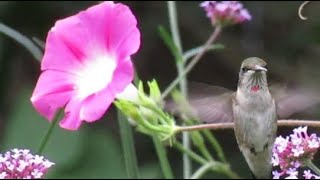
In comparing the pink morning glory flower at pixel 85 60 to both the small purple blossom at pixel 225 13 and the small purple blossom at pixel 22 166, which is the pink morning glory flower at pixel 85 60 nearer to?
the small purple blossom at pixel 22 166

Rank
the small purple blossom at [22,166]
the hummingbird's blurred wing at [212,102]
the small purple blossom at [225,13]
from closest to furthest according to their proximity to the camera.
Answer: the small purple blossom at [22,166] → the hummingbird's blurred wing at [212,102] → the small purple blossom at [225,13]

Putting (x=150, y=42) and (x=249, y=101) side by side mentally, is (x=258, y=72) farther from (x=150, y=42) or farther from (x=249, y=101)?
(x=150, y=42)

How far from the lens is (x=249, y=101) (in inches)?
48.0

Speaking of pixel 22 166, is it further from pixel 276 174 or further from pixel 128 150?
pixel 128 150

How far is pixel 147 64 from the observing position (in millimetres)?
3070

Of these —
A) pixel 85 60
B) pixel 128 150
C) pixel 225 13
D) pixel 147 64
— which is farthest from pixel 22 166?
pixel 147 64

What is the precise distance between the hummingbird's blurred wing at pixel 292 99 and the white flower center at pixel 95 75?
9.3 inches

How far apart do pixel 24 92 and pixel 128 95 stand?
144 centimetres

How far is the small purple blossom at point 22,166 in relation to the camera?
1076 mm

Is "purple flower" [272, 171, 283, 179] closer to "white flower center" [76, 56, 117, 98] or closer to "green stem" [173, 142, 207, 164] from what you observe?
"white flower center" [76, 56, 117, 98]

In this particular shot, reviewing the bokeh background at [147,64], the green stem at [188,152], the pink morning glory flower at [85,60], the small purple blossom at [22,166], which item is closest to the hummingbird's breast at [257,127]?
the pink morning glory flower at [85,60]

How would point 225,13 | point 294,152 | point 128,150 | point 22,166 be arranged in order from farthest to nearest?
point 225,13 → point 128,150 → point 294,152 → point 22,166

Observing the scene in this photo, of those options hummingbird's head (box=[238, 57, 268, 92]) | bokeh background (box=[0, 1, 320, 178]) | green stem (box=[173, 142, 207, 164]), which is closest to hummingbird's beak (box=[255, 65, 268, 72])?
hummingbird's head (box=[238, 57, 268, 92])

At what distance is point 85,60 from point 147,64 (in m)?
1.83
